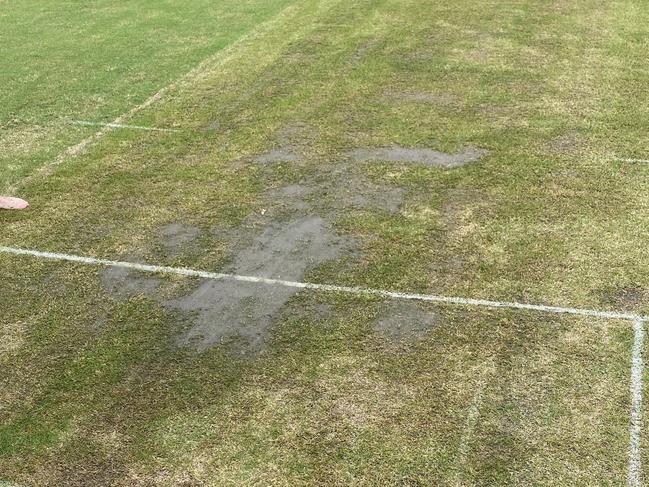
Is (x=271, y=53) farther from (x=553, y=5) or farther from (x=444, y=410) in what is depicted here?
(x=444, y=410)

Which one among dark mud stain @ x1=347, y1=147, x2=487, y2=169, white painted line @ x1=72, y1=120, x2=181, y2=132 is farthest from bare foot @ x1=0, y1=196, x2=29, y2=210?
dark mud stain @ x1=347, y1=147, x2=487, y2=169

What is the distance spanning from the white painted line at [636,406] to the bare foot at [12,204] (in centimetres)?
663

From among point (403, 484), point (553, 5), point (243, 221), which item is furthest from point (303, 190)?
point (553, 5)

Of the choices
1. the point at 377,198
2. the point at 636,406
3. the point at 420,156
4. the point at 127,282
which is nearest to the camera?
the point at 636,406

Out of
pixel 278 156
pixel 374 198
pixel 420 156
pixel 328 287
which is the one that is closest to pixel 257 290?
pixel 328 287

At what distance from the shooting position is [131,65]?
Answer: 14.1 meters

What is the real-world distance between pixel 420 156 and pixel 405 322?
370 cm

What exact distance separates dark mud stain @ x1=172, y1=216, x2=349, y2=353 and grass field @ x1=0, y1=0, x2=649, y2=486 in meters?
0.03

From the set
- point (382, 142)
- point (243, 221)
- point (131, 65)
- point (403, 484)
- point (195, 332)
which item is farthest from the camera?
point (131, 65)

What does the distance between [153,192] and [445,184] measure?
345 centimetres

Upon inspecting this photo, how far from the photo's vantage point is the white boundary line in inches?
236

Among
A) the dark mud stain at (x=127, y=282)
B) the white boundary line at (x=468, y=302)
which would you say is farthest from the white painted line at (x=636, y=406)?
the dark mud stain at (x=127, y=282)

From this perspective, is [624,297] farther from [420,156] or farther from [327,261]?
[420,156]

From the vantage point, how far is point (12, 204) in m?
9.39
